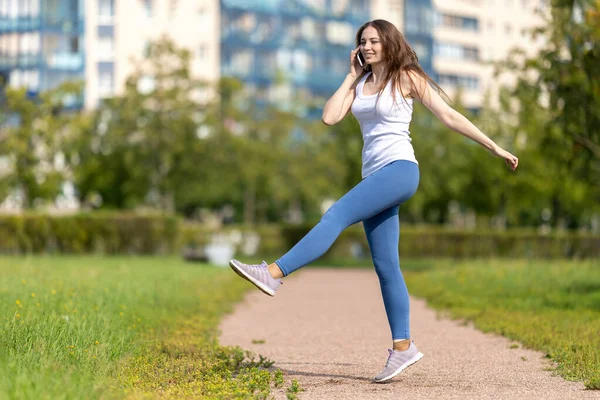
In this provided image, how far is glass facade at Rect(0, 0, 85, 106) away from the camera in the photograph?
77.2 meters

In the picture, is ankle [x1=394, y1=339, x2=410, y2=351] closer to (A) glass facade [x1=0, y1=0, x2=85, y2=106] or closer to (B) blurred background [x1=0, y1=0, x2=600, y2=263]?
(B) blurred background [x1=0, y1=0, x2=600, y2=263]

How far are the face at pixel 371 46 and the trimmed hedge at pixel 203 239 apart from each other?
2266cm

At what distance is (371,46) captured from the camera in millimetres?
6266

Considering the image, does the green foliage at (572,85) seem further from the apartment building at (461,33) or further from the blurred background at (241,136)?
the apartment building at (461,33)

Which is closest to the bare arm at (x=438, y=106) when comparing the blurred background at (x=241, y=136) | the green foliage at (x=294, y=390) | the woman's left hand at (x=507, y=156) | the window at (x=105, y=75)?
the woman's left hand at (x=507, y=156)

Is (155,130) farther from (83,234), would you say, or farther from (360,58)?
(360,58)

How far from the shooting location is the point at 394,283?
6465mm

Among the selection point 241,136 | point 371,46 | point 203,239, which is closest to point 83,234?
point 203,239

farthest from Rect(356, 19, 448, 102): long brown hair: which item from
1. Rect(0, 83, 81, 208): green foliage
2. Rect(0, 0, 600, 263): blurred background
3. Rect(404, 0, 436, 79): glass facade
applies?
Rect(404, 0, 436, 79): glass facade

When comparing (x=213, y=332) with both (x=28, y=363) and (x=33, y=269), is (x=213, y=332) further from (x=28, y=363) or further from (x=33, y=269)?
(x=33, y=269)

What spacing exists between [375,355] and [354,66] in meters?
2.57

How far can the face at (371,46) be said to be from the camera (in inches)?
246

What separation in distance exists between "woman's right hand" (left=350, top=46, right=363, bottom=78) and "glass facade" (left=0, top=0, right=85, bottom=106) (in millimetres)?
72793

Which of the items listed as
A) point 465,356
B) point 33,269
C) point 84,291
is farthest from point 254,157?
point 465,356
